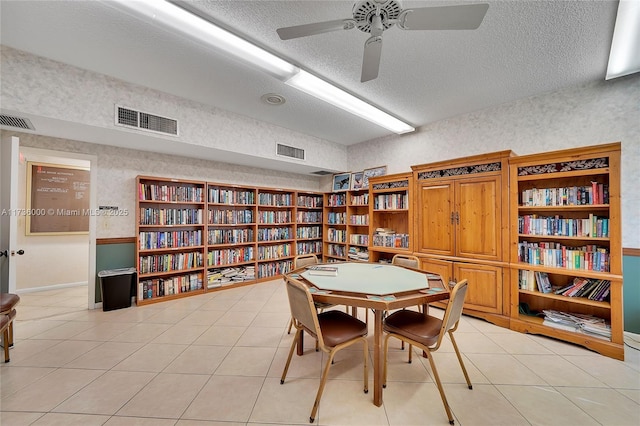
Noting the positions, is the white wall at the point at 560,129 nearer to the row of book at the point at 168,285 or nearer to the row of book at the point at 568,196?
the row of book at the point at 568,196

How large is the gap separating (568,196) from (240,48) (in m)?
3.77

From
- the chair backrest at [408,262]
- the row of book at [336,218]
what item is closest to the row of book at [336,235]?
the row of book at [336,218]

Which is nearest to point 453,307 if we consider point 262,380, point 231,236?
point 262,380

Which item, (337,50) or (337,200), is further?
(337,200)

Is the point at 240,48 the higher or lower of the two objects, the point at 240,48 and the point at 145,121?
the higher

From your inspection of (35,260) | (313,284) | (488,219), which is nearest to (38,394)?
(313,284)

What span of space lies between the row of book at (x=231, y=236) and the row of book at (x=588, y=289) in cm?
460

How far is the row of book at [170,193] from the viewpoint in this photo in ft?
11.9

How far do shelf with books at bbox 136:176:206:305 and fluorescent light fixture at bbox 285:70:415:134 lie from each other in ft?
8.26

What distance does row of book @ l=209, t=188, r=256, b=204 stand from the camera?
4.28 meters

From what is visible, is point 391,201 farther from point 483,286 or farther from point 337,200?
point 483,286

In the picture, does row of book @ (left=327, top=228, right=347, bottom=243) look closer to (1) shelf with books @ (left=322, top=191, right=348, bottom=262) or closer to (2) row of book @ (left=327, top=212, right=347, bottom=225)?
(1) shelf with books @ (left=322, top=191, right=348, bottom=262)

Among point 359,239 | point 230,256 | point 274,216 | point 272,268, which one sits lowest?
point 272,268

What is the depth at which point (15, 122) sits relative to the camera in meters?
2.56
